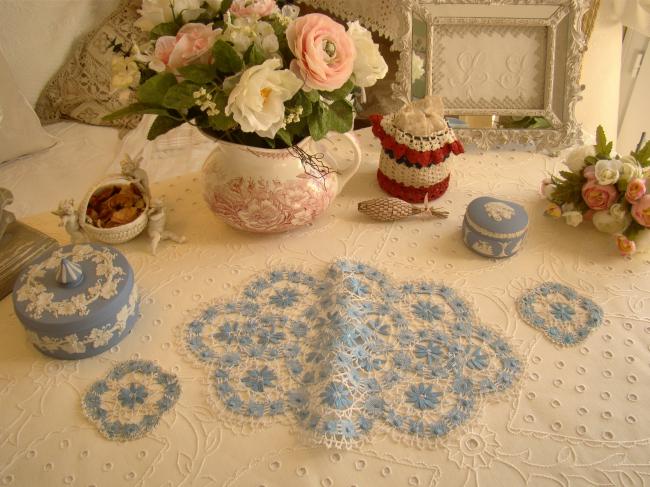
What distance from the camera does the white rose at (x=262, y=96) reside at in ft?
2.28

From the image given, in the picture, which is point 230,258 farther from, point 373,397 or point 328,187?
point 373,397

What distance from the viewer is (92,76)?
1.52m

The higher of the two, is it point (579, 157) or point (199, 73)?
point (199, 73)

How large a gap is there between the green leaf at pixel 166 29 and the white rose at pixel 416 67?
547 mm

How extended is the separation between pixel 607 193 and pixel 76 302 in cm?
90

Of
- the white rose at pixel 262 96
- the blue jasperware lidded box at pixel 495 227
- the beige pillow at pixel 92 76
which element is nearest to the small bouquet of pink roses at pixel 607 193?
the blue jasperware lidded box at pixel 495 227

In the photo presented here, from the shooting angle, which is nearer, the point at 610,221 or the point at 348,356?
the point at 348,356

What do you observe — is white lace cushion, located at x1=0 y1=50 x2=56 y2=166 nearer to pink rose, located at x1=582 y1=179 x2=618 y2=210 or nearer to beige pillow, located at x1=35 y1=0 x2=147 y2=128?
beige pillow, located at x1=35 y1=0 x2=147 y2=128

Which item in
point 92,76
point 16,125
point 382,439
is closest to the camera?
point 382,439

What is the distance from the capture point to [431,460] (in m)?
0.67

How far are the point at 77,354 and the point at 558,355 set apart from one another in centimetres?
73

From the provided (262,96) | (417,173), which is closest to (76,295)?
(262,96)

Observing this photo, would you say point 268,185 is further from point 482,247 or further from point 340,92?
point 482,247

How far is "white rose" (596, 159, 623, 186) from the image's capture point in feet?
3.02
